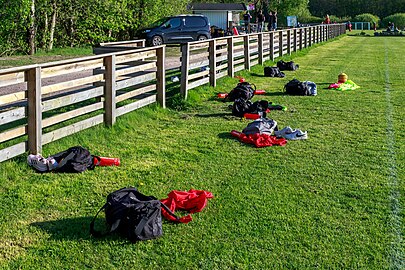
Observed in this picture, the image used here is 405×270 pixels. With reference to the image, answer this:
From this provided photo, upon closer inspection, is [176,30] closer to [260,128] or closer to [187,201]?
[260,128]

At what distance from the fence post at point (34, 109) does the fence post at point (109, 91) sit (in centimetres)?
179

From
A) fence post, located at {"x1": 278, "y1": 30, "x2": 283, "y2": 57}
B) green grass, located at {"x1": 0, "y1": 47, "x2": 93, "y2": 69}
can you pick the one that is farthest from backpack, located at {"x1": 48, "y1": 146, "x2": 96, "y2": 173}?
fence post, located at {"x1": 278, "y1": 30, "x2": 283, "y2": 57}

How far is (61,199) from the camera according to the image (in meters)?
5.51

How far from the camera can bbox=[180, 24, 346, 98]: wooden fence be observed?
480 inches

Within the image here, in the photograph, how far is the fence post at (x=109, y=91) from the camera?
836cm

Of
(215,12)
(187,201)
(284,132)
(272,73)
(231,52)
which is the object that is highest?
(215,12)

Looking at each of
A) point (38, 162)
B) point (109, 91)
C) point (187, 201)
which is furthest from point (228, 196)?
point (109, 91)

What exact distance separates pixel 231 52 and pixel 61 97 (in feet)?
26.9

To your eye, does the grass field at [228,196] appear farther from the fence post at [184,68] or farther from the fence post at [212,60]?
the fence post at [212,60]

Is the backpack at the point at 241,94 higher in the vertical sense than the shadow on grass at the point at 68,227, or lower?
higher

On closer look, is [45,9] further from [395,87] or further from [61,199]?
[61,199]

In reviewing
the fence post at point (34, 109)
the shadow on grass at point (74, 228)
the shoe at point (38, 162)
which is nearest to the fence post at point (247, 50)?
the fence post at point (34, 109)

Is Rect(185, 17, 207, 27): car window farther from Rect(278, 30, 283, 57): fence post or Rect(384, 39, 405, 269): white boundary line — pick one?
Rect(384, 39, 405, 269): white boundary line

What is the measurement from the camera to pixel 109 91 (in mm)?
8406
